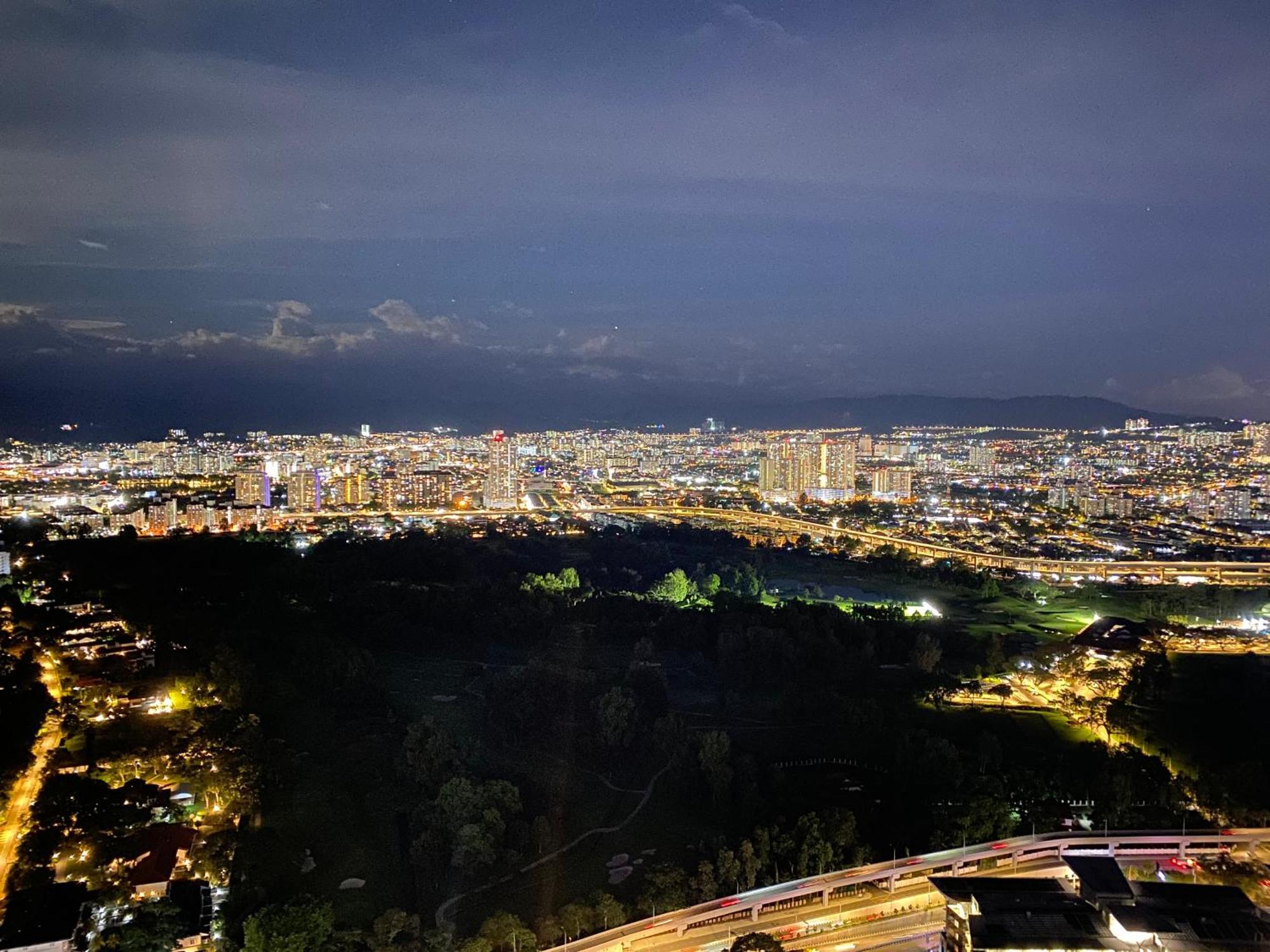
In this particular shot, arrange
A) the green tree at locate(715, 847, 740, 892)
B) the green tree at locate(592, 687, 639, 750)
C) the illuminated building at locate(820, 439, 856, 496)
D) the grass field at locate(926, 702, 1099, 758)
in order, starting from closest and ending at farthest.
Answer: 1. the green tree at locate(715, 847, 740, 892)
2. the green tree at locate(592, 687, 639, 750)
3. the grass field at locate(926, 702, 1099, 758)
4. the illuminated building at locate(820, 439, 856, 496)

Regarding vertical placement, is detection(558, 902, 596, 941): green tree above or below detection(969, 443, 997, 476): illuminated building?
below

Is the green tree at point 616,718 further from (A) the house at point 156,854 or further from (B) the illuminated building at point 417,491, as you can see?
(B) the illuminated building at point 417,491

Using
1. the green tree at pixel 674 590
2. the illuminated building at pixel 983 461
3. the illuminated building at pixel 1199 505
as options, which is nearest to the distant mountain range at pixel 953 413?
the illuminated building at pixel 983 461

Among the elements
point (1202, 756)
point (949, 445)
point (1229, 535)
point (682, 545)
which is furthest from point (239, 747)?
point (949, 445)

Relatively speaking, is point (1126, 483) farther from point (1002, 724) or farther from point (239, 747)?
point (239, 747)

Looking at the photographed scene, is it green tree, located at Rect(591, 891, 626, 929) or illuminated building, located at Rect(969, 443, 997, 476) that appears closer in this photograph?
green tree, located at Rect(591, 891, 626, 929)

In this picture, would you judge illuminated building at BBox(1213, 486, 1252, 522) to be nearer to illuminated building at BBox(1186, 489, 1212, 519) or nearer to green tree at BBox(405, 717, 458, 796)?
illuminated building at BBox(1186, 489, 1212, 519)

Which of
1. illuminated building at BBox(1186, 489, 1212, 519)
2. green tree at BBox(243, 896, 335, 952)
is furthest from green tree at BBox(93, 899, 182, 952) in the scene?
illuminated building at BBox(1186, 489, 1212, 519)
